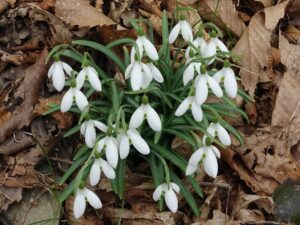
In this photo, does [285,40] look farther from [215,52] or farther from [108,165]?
[108,165]

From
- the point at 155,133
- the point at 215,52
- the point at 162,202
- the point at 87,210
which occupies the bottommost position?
the point at 87,210

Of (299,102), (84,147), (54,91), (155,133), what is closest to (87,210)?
(84,147)

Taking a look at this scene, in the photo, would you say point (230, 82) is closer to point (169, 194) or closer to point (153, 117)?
point (153, 117)

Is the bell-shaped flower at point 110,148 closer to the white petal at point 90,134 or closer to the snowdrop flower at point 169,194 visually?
the white petal at point 90,134

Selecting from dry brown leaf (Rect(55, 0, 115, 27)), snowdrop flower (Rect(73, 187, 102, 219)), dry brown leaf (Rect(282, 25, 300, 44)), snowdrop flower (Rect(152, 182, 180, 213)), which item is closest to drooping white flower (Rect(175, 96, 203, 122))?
snowdrop flower (Rect(152, 182, 180, 213))

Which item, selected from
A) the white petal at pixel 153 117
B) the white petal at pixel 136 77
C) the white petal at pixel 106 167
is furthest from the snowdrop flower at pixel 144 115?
the white petal at pixel 106 167

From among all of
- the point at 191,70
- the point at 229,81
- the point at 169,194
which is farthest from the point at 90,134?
the point at 229,81

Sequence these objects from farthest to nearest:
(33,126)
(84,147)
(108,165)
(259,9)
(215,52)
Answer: (259,9), (33,126), (84,147), (215,52), (108,165)
